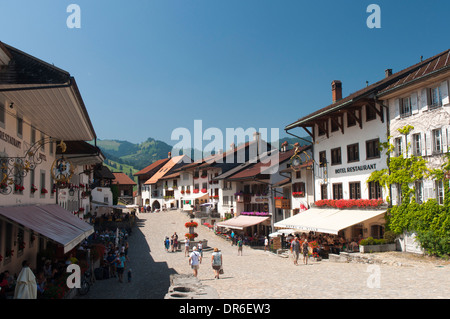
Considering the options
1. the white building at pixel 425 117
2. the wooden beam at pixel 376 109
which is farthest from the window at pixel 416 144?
the wooden beam at pixel 376 109

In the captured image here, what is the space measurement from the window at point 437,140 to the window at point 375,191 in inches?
204

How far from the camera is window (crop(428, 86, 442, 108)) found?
68.8 feet

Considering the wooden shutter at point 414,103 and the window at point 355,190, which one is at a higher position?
the wooden shutter at point 414,103

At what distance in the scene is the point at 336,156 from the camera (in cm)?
3064

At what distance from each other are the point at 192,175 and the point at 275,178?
27723mm

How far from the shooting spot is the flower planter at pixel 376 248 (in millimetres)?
23250

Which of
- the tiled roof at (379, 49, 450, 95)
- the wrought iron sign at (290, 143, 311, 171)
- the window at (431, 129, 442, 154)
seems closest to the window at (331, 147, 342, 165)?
the wrought iron sign at (290, 143, 311, 171)

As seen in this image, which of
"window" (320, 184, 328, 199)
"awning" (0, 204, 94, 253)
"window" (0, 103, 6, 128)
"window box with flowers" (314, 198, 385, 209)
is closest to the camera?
"awning" (0, 204, 94, 253)

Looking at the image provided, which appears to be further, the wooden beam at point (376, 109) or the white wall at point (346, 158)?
the white wall at point (346, 158)

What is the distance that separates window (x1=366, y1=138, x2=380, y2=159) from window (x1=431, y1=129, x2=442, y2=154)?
4385 millimetres

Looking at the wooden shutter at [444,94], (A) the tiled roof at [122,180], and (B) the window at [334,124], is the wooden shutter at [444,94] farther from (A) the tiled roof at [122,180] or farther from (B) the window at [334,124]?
(A) the tiled roof at [122,180]

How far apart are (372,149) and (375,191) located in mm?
2879

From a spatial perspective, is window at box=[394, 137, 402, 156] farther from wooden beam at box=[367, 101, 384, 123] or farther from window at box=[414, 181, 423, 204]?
window at box=[414, 181, 423, 204]
